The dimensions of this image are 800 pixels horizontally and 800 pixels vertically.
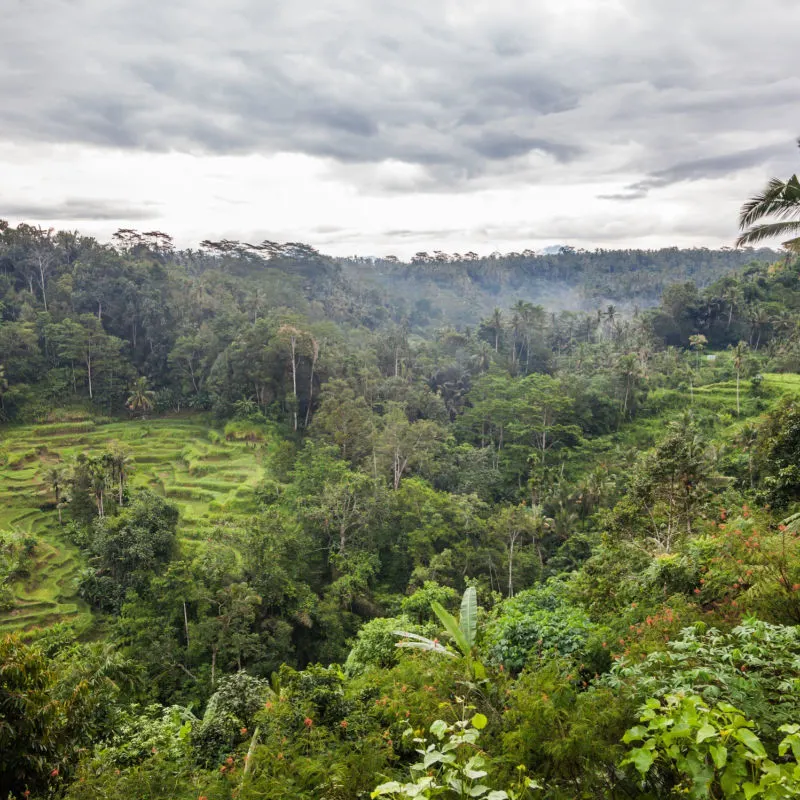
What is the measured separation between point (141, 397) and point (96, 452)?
7718 millimetres

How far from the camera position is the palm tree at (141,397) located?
37406 mm

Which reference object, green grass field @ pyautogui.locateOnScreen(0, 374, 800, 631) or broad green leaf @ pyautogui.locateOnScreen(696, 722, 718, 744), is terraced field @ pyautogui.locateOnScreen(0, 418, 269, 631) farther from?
broad green leaf @ pyautogui.locateOnScreen(696, 722, 718, 744)

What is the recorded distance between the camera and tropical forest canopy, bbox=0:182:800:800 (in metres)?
3.47

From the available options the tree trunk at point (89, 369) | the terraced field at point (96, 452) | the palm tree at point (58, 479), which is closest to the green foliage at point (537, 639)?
the terraced field at point (96, 452)

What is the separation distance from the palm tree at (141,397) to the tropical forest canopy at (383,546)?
0.41 metres

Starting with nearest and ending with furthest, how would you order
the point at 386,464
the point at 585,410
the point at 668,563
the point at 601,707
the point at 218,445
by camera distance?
the point at 601,707 → the point at 668,563 → the point at 386,464 → the point at 218,445 → the point at 585,410

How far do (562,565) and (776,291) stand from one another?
4552cm

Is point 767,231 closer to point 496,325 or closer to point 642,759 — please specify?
point 642,759

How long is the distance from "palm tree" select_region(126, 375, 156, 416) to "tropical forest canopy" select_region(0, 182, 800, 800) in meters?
0.41

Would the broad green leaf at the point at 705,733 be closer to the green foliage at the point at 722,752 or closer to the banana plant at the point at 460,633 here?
the green foliage at the point at 722,752

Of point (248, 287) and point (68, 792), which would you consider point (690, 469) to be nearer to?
point (68, 792)

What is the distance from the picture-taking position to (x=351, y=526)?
890 inches

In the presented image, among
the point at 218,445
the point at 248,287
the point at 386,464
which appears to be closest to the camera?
the point at 386,464

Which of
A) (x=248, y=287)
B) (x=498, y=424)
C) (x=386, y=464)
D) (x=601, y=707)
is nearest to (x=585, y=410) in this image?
(x=498, y=424)
